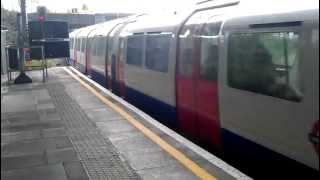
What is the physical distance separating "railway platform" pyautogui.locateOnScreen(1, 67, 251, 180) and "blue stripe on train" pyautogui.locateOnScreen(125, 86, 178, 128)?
415 mm

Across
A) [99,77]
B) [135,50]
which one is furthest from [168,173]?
[99,77]

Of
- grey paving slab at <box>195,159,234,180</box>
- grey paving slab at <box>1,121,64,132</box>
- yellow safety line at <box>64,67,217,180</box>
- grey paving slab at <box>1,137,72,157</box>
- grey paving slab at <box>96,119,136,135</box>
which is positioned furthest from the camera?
grey paving slab at <box>1,121,64,132</box>

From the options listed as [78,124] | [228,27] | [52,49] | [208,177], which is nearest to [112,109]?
[78,124]

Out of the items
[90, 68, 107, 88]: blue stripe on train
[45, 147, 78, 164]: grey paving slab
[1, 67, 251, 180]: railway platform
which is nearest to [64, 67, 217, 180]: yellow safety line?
[1, 67, 251, 180]: railway platform

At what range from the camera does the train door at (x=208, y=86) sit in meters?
6.91

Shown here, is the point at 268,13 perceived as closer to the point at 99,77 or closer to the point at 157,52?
the point at 157,52

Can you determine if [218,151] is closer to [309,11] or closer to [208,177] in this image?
[208,177]

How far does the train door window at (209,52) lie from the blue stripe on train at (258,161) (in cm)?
84

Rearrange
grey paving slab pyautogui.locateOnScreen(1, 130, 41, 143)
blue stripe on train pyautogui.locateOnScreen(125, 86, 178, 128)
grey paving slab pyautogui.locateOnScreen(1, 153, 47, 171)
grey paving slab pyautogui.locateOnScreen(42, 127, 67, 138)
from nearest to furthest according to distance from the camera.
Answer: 1. grey paving slab pyautogui.locateOnScreen(1, 153, 47, 171)
2. grey paving slab pyautogui.locateOnScreen(1, 130, 41, 143)
3. grey paving slab pyautogui.locateOnScreen(42, 127, 67, 138)
4. blue stripe on train pyautogui.locateOnScreen(125, 86, 178, 128)

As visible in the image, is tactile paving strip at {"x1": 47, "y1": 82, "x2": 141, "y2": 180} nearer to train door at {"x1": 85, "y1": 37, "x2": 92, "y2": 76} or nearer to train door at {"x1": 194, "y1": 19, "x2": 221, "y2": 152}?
A: train door at {"x1": 194, "y1": 19, "x2": 221, "y2": 152}

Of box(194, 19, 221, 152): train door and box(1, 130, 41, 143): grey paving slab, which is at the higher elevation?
box(194, 19, 221, 152): train door

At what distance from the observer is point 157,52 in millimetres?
10047

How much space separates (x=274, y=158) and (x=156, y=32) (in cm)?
528

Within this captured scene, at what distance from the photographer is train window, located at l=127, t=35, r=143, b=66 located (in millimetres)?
11664
